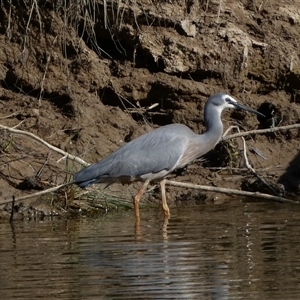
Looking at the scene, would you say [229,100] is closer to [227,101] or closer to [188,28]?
[227,101]

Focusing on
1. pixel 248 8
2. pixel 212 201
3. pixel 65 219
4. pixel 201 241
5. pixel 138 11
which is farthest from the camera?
pixel 248 8

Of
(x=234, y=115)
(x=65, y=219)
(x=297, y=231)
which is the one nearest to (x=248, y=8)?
(x=234, y=115)

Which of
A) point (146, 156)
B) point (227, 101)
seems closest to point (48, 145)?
point (146, 156)

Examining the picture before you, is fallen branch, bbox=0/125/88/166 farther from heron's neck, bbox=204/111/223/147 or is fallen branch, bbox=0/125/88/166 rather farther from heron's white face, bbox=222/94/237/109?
heron's white face, bbox=222/94/237/109

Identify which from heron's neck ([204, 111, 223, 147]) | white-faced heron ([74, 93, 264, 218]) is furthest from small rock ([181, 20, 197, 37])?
white-faced heron ([74, 93, 264, 218])

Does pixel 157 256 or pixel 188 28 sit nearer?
pixel 157 256

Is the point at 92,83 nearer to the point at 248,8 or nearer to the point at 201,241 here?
the point at 248,8

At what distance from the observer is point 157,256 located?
7020mm

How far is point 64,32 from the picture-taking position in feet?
38.9

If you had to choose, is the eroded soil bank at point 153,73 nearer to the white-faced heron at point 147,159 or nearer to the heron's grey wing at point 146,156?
the white-faced heron at point 147,159

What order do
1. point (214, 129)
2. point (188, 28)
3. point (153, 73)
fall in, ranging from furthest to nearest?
point (153, 73) → point (188, 28) → point (214, 129)

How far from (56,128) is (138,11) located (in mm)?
1810

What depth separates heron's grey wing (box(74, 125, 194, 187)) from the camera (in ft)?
32.8

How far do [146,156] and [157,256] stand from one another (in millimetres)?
3173
